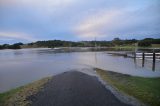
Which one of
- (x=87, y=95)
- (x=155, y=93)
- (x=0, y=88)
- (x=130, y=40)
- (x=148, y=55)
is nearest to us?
(x=87, y=95)

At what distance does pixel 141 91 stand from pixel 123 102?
11.6 ft

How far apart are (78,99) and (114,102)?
1.73 m

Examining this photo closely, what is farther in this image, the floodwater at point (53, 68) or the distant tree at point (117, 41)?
the distant tree at point (117, 41)

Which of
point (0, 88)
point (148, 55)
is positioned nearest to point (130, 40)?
point (148, 55)

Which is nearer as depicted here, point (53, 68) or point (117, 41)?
point (53, 68)

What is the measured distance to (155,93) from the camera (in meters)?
12.9

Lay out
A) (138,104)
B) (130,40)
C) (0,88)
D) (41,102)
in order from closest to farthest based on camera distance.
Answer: (138,104) → (41,102) → (0,88) → (130,40)

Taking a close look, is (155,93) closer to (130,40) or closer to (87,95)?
(87,95)

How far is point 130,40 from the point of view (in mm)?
157000

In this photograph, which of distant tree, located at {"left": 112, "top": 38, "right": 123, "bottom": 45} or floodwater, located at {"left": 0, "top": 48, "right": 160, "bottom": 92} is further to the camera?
distant tree, located at {"left": 112, "top": 38, "right": 123, "bottom": 45}

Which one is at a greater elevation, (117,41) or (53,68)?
(53,68)

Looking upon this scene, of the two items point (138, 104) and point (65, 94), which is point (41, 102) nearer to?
point (65, 94)

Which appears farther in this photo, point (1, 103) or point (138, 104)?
point (1, 103)

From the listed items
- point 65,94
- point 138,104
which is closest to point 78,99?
point 65,94
